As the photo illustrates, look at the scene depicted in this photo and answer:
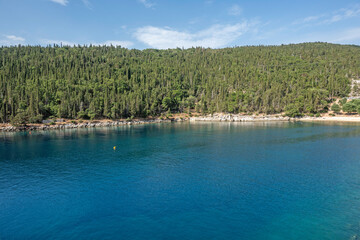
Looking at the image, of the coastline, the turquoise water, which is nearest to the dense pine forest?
the coastline

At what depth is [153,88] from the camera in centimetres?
15912

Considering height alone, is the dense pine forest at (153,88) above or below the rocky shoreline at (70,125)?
above

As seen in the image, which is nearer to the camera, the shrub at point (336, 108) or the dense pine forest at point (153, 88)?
the dense pine forest at point (153, 88)

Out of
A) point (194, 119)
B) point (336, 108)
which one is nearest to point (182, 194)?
point (194, 119)

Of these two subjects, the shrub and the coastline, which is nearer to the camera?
the coastline

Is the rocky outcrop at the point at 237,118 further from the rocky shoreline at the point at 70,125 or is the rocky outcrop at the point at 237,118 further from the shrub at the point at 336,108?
the rocky shoreline at the point at 70,125

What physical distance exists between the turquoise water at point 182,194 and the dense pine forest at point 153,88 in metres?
68.5

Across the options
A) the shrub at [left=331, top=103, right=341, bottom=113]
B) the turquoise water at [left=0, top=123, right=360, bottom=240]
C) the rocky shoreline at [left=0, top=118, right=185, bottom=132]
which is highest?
the shrub at [left=331, top=103, right=341, bottom=113]

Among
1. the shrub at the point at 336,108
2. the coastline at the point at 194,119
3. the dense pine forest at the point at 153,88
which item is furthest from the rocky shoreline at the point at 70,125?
the shrub at the point at 336,108

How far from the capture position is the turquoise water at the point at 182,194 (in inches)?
845

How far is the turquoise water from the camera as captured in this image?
21453mm

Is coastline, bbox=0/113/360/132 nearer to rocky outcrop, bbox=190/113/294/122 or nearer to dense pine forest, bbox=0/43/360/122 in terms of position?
rocky outcrop, bbox=190/113/294/122

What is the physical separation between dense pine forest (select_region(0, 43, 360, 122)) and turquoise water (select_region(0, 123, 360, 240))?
225 feet

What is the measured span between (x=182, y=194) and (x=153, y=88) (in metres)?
135
